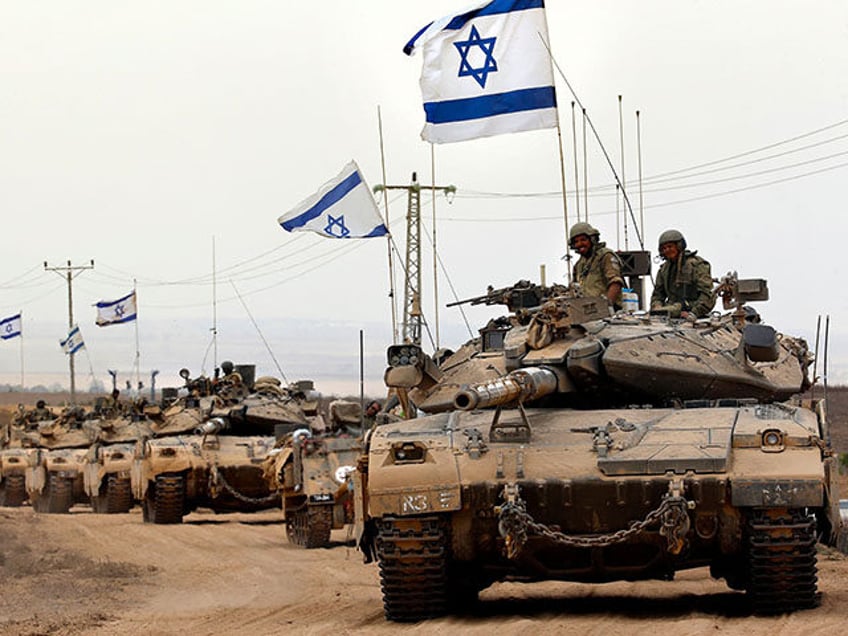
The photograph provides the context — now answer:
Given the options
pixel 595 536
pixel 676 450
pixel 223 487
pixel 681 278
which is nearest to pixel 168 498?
pixel 223 487

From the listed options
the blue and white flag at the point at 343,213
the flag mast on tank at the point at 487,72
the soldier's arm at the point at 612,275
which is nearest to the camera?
the soldier's arm at the point at 612,275

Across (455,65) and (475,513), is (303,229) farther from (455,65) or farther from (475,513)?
(475,513)

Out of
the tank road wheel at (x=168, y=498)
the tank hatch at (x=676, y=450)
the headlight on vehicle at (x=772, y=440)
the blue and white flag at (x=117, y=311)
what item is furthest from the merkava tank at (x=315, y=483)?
the blue and white flag at (x=117, y=311)

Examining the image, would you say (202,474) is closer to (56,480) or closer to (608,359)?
(56,480)

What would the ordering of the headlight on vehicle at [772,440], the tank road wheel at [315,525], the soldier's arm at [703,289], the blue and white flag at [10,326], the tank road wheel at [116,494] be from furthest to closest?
1. the blue and white flag at [10,326]
2. the tank road wheel at [116,494]
3. the tank road wheel at [315,525]
4. the soldier's arm at [703,289]
5. the headlight on vehicle at [772,440]

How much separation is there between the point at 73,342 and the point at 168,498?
31.9m

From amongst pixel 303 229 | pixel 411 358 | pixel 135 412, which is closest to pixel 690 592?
pixel 411 358

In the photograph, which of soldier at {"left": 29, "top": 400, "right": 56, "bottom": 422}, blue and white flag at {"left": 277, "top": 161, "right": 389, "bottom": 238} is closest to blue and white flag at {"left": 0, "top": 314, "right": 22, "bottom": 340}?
soldier at {"left": 29, "top": 400, "right": 56, "bottom": 422}

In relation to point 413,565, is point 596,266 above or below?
above

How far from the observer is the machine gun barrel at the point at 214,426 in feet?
92.8

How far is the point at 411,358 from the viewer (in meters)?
14.4

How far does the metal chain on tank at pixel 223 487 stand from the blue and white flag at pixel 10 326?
34249mm

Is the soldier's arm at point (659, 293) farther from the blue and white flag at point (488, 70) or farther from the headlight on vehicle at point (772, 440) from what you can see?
the headlight on vehicle at point (772, 440)

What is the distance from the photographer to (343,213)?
1027 inches
